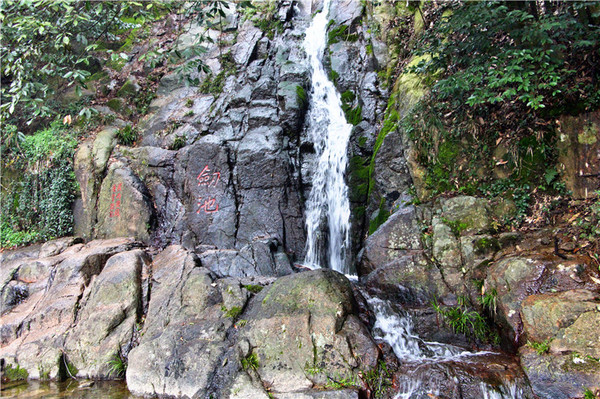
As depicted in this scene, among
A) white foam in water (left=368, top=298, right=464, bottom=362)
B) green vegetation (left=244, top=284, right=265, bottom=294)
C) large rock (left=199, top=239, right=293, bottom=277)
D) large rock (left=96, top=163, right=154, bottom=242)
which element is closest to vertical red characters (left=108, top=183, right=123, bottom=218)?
large rock (left=96, top=163, right=154, bottom=242)

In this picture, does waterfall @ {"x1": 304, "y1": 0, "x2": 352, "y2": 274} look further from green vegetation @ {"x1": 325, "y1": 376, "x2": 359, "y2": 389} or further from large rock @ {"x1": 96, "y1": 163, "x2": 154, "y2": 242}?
large rock @ {"x1": 96, "y1": 163, "x2": 154, "y2": 242}

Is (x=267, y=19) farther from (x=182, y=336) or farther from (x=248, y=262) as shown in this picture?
(x=182, y=336)

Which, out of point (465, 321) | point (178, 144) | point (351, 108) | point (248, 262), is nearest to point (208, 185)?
point (178, 144)

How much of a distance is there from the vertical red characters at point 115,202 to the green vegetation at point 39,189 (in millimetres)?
1419

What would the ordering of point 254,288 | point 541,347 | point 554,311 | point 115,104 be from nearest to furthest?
1. point 541,347
2. point 554,311
3. point 254,288
4. point 115,104

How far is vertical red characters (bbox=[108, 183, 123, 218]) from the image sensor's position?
29.7 ft

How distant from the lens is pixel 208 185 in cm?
890

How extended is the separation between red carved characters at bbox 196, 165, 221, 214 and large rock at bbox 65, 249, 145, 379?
2397mm

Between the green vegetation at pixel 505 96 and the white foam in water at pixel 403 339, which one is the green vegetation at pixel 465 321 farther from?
the green vegetation at pixel 505 96

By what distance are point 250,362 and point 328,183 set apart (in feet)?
16.9

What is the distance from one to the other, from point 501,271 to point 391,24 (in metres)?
7.48

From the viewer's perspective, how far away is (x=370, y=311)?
5469 mm

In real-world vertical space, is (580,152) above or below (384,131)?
below

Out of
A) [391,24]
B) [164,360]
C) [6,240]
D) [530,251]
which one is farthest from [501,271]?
[6,240]
